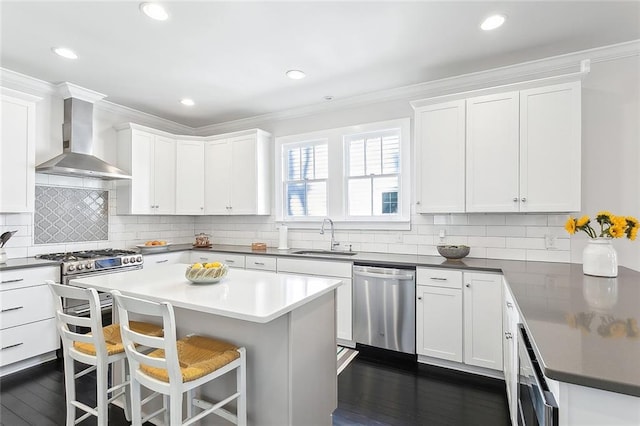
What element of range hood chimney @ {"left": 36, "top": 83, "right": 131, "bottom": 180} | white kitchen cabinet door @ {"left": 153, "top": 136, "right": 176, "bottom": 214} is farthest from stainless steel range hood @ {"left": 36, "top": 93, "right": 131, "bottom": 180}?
white kitchen cabinet door @ {"left": 153, "top": 136, "right": 176, "bottom": 214}

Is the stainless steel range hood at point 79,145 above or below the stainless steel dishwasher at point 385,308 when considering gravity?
above

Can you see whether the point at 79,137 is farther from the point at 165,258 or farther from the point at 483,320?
the point at 483,320

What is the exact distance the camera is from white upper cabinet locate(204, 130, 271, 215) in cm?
437

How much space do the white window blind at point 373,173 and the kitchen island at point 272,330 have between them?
1923mm

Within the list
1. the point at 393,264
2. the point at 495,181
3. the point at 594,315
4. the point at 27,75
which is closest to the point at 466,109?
the point at 495,181

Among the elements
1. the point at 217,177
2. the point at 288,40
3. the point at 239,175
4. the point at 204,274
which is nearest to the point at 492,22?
the point at 288,40

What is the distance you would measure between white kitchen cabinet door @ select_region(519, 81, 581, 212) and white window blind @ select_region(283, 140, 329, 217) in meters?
2.21

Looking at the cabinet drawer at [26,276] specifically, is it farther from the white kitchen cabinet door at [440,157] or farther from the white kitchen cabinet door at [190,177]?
the white kitchen cabinet door at [440,157]

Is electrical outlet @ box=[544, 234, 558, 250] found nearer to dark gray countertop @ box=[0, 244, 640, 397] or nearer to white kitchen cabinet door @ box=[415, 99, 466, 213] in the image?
dark gray countertop @ box=[0, 244, 640, 397]

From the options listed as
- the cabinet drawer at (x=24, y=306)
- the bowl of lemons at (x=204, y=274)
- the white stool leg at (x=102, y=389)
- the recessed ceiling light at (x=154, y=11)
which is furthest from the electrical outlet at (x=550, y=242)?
the cabinet drawer at (x=24, y=306)

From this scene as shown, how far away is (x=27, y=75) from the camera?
128 inches

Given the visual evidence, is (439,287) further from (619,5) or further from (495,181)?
(619,5)

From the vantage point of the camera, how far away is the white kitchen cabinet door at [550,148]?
8.63 feet

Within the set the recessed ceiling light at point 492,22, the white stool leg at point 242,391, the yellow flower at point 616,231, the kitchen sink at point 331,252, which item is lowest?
the white stool leg at point 242,391
